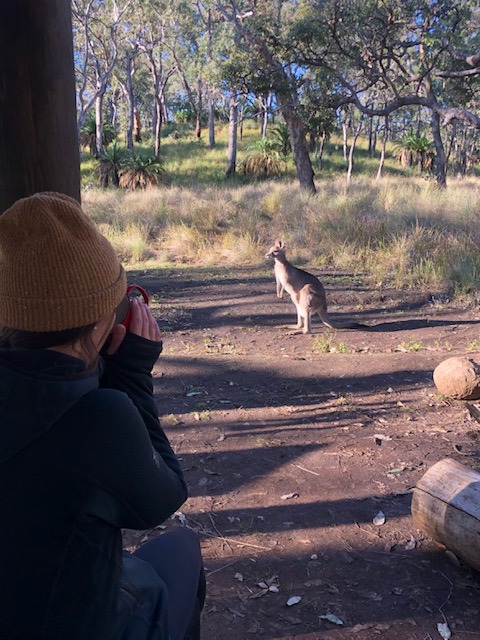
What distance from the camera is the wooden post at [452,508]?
2.90m

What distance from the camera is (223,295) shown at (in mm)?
9625

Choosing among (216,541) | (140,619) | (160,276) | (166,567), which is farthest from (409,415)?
(160,276)

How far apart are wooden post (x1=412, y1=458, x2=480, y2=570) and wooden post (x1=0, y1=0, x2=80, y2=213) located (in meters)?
2.31

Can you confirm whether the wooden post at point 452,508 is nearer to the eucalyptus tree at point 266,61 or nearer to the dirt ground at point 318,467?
the dirt ground at point 318,467

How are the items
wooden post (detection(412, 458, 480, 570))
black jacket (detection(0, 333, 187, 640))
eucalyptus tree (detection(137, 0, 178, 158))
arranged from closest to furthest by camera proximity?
black jacket (detection(0, 333, 187, 640)) → wooden post (detection(412, 458, 480, 570)) → eucalyptus tree (detection(137, 0, 178, 158))

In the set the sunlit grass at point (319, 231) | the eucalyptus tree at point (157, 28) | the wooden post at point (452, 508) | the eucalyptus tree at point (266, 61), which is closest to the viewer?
the wooden post at point (452, 508)

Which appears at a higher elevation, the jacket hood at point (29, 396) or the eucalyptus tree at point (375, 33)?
the eucalyptus tree at point (375, 33)

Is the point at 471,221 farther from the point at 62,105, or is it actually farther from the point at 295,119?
the point at 62,105

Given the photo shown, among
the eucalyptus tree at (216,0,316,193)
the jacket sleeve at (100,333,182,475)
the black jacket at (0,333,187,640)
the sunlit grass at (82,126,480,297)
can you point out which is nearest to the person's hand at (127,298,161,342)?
the jacket sleeve at (100,333,182,475)

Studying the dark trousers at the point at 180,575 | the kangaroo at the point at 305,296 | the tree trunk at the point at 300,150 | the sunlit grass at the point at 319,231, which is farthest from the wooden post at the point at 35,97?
the tree trunk at the point at 300,150

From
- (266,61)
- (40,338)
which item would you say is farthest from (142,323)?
(266,61)

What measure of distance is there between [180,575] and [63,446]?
791 millimetres

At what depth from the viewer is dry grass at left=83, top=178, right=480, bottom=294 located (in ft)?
33.1

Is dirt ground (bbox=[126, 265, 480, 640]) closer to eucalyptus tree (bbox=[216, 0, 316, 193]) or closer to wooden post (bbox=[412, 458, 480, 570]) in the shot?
wooden post (bbox=[412, 458, 480, 570])
